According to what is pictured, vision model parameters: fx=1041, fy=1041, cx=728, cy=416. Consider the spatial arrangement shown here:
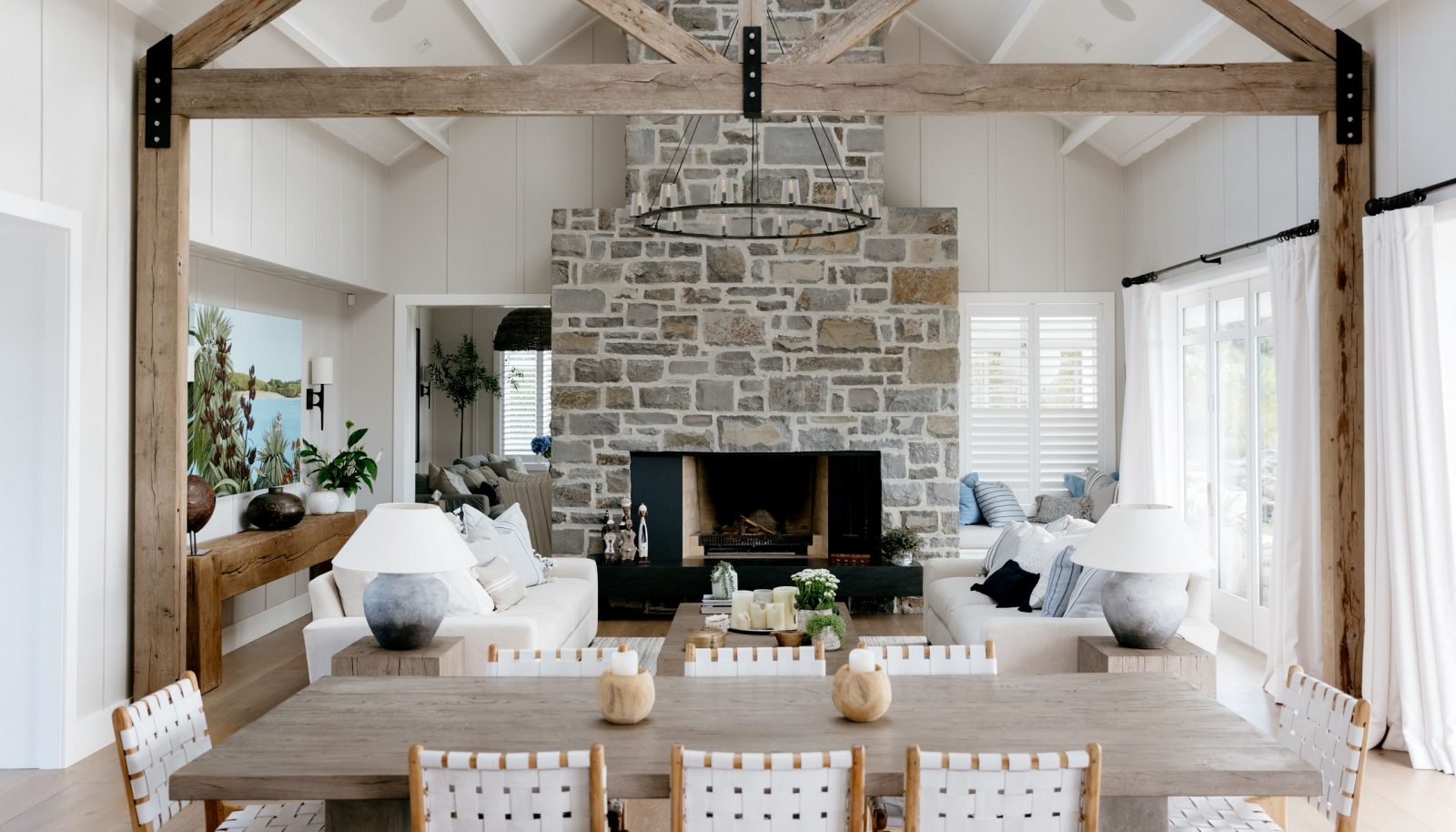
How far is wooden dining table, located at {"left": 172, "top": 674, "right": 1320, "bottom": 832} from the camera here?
7.48 feet

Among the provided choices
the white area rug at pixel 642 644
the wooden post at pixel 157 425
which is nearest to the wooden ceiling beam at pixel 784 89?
the wooden post at pixel 157 425

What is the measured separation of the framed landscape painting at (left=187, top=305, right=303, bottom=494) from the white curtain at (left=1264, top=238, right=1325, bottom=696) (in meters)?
5.85

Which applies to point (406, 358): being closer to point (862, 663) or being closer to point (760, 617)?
point (760, 617)

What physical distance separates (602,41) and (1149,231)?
446 cm

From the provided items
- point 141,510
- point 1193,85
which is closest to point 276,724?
point 141,510

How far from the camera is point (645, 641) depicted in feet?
21.4

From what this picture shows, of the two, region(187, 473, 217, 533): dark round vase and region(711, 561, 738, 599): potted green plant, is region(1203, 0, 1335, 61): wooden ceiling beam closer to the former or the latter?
region(711, 561, 738, 599): potted green plant

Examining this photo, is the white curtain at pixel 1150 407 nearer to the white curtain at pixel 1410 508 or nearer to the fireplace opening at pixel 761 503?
the fireplace opening at pixel 761 503

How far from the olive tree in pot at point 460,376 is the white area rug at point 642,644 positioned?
534cm

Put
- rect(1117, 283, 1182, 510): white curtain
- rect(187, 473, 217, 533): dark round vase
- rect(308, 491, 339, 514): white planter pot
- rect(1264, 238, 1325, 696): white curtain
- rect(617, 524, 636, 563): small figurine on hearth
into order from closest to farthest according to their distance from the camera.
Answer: rect(1264, 238, 1325, 696): white curtain
rect(187, 473, 217, 533): dark round vase
rect(308, 491, 339, 514): white planter pot
rect(1117, 283, 1182, 510): white curtain
rect(617, 524, 636, 563): small figurine on hearth

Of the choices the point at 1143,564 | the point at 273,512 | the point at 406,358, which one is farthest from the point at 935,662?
the point at 406,358

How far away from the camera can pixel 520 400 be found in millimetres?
11820

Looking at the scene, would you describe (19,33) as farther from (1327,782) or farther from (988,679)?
(1327,782)

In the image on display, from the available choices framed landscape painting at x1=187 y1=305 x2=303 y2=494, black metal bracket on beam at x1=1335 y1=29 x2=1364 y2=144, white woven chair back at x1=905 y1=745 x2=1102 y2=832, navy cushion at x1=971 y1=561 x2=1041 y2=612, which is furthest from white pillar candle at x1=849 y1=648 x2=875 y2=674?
framed landscape painting at x1=187 y1=305 x2=303 y2=494
